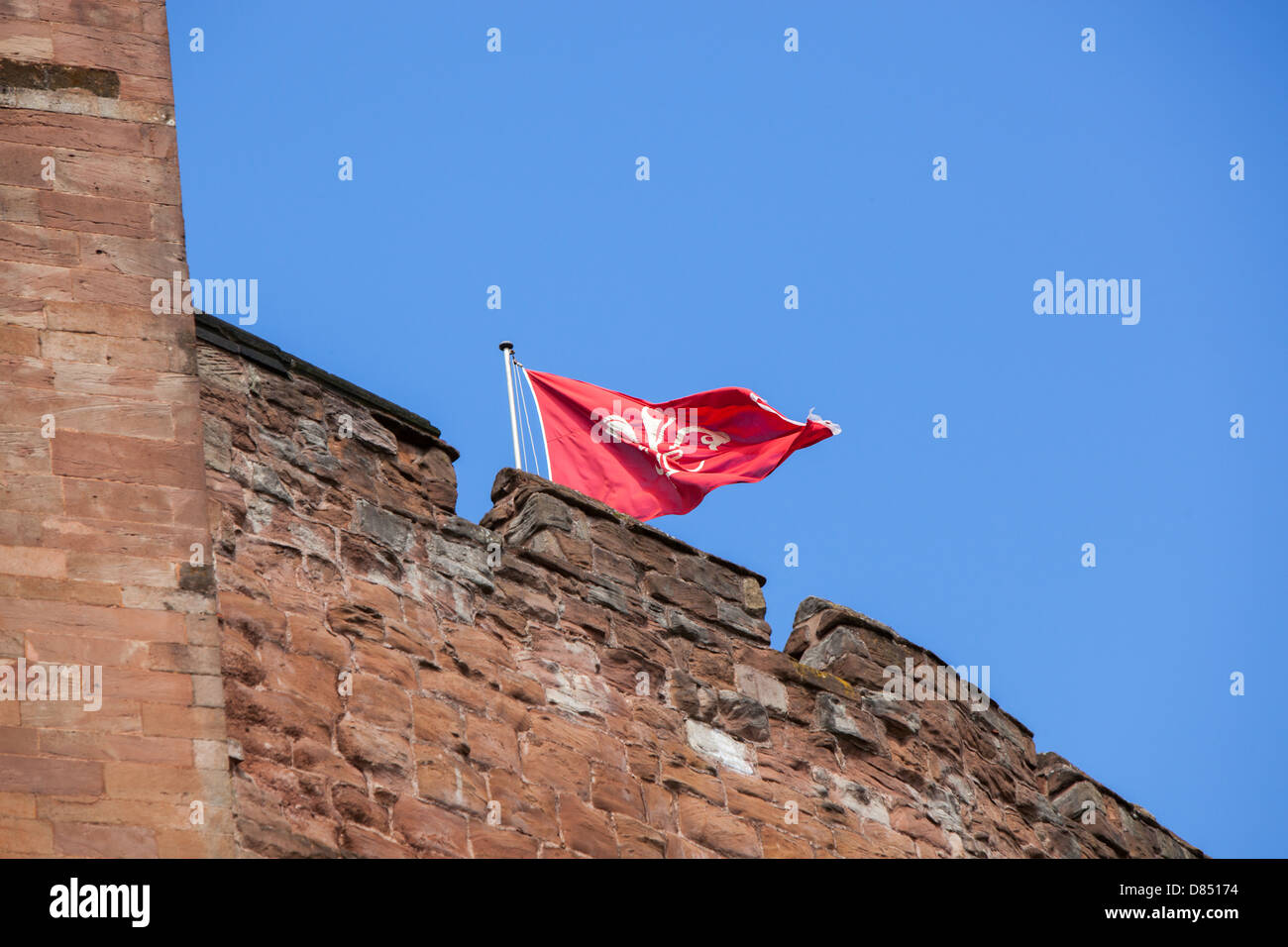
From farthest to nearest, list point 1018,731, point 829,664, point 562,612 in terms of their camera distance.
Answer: point 1018,731, point 829,664, point 562,612

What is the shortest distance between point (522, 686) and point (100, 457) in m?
2.22

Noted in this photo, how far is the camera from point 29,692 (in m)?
7.50

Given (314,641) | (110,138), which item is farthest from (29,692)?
(110,138)

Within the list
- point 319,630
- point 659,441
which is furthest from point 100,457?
point 659,441

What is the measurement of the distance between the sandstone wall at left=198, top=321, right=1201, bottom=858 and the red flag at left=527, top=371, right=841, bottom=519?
227cm

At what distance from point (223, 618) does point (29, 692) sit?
A: 1099mm

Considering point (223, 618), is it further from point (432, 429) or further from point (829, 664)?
point (829, 664)

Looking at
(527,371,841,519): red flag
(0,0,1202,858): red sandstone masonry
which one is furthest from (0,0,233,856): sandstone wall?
(527,371,841,519): red flag

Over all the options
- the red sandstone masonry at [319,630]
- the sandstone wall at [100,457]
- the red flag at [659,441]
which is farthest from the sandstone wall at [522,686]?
the red flag at [659,441]

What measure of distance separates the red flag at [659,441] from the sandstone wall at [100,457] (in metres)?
4.52

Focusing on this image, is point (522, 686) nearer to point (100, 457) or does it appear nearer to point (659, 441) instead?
point (100, 457)

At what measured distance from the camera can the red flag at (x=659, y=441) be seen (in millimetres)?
13539

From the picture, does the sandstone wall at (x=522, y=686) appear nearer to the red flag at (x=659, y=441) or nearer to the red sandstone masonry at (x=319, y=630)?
the red sandstone masonry at (x=319, y=630)

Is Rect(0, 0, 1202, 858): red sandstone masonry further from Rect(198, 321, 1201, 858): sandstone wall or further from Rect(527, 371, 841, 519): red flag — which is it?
Rect(527, 371, 841, 519): red flag
